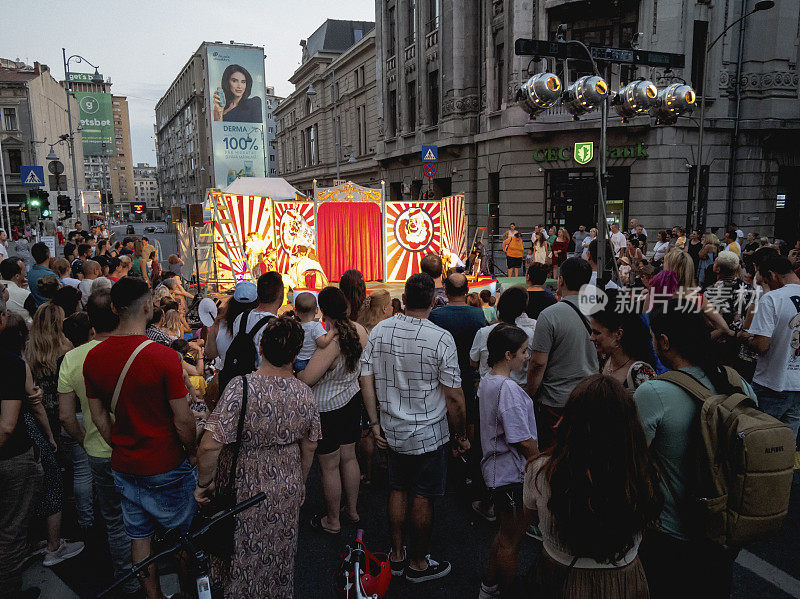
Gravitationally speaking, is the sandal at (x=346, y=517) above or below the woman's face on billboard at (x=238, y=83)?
below

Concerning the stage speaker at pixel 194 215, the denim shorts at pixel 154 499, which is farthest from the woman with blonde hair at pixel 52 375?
the stage speaker at pixel 194 215

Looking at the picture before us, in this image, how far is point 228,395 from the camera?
280 centimetres

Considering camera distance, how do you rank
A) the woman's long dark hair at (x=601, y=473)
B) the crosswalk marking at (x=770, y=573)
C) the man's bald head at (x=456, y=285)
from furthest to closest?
the man's bald head at (x=456, y=285) < the crosswalk marking at (x=770, y=573) < the woman's long dark hair at (x=601, y=473)

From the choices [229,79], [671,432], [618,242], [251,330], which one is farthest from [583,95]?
[229,79]

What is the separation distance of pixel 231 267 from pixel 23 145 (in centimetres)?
4489

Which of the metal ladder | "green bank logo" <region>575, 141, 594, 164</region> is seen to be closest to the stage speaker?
the metal ladder

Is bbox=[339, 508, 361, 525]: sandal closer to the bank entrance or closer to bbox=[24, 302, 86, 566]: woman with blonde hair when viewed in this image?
bbox=[24, 302, 86, 566]: woman with blonde hair

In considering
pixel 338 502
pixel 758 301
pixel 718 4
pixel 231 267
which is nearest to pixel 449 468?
pixel 338 502

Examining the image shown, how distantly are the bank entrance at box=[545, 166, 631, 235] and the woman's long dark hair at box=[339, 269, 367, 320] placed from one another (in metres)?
17.0

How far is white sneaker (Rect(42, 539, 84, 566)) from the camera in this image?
3.99m

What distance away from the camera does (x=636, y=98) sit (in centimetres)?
1273

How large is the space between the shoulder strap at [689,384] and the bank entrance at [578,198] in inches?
732

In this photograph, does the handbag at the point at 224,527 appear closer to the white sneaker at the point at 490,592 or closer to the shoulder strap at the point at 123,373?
the shoulder strap at the point at 123,373

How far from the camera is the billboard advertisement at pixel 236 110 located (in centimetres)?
4734
